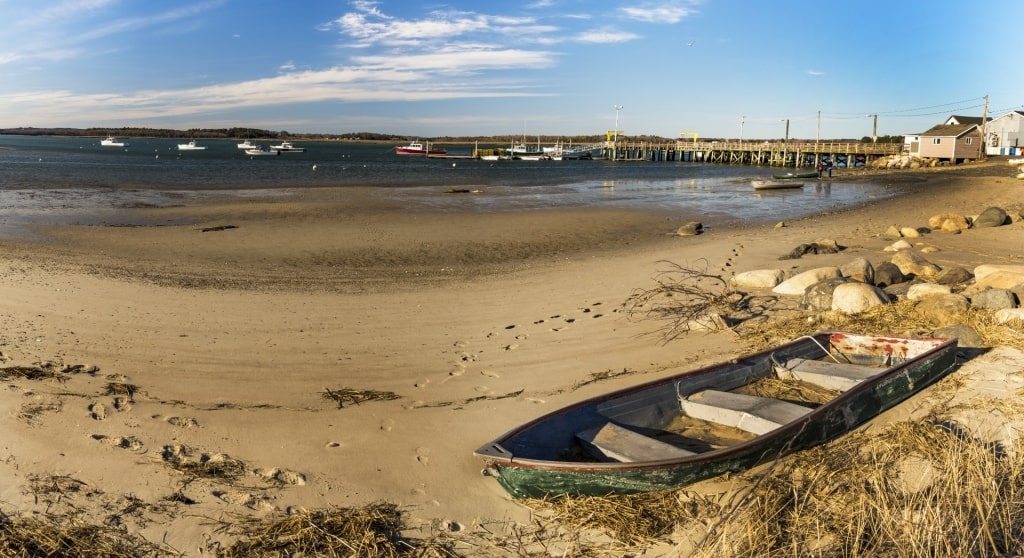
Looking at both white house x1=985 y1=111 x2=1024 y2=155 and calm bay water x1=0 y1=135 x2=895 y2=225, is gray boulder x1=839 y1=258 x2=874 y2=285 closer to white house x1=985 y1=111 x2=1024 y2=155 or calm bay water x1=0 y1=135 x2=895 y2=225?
calm bay water x1=0 y1=135 x2=895 y2=225

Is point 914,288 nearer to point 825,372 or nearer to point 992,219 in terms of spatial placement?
point 825,372

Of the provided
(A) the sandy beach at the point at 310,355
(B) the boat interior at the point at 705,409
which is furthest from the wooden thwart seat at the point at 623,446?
(A) the sandy beach at the point at 310,355

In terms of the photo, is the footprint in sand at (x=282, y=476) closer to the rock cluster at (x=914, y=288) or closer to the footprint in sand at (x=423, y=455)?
the footprint in sand at (x=423, y=455)

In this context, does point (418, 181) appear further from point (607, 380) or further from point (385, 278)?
point (607, 380)

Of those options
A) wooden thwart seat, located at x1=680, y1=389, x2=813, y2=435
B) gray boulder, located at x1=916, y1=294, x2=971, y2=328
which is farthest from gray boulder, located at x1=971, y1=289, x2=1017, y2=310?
wooden thwart seat, located at x1=680, y1=389, x2=813, y2=435

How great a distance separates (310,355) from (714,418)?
15.2 ft

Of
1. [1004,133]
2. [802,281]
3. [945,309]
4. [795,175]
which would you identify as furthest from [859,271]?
[1004,133]

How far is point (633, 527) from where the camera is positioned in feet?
14.9

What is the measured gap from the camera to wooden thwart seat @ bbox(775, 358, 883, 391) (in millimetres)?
6957

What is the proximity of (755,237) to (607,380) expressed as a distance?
12.4m

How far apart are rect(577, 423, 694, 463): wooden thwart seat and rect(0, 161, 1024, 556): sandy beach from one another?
784mm

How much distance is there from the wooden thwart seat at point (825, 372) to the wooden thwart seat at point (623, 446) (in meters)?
2.39

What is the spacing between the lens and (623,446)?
5.35 m

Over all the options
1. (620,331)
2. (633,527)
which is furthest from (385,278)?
(633,527)
